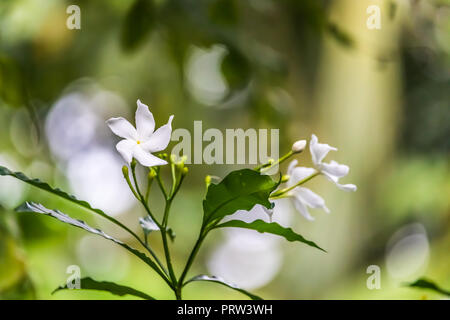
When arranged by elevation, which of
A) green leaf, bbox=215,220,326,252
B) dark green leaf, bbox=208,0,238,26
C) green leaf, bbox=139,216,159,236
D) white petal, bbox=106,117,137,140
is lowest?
green leaf, bbox=215,220,326,252

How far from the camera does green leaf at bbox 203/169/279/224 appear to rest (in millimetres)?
372

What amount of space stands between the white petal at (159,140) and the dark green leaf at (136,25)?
22.9 inches

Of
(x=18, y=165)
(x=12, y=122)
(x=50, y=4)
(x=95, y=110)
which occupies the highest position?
(x=95, y=110)

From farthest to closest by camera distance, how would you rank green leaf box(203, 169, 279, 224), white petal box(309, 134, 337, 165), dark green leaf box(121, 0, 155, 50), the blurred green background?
the blurred green background < dark green leaf box(121, 0, 155, 50) < white petal box(309, 134, 337, 165) < green leaf box(203, 169, 279, 224)

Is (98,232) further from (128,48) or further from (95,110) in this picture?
(95,110)

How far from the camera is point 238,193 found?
0.38m

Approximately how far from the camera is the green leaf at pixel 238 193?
37 cm

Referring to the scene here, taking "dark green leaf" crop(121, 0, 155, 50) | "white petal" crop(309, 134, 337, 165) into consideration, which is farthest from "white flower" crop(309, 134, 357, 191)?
"dark green leaf" crop(121, 0, 155, 50)

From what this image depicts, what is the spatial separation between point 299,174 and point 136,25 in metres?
0.59

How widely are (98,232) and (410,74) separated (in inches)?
95.2

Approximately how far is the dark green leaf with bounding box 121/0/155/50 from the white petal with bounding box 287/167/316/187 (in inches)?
22.4

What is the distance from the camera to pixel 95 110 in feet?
8.35

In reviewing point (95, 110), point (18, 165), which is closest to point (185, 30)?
point (18, 165)

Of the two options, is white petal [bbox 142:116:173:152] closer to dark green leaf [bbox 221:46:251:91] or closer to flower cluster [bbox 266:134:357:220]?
flower cluster [bbox 266:134:357:220]
